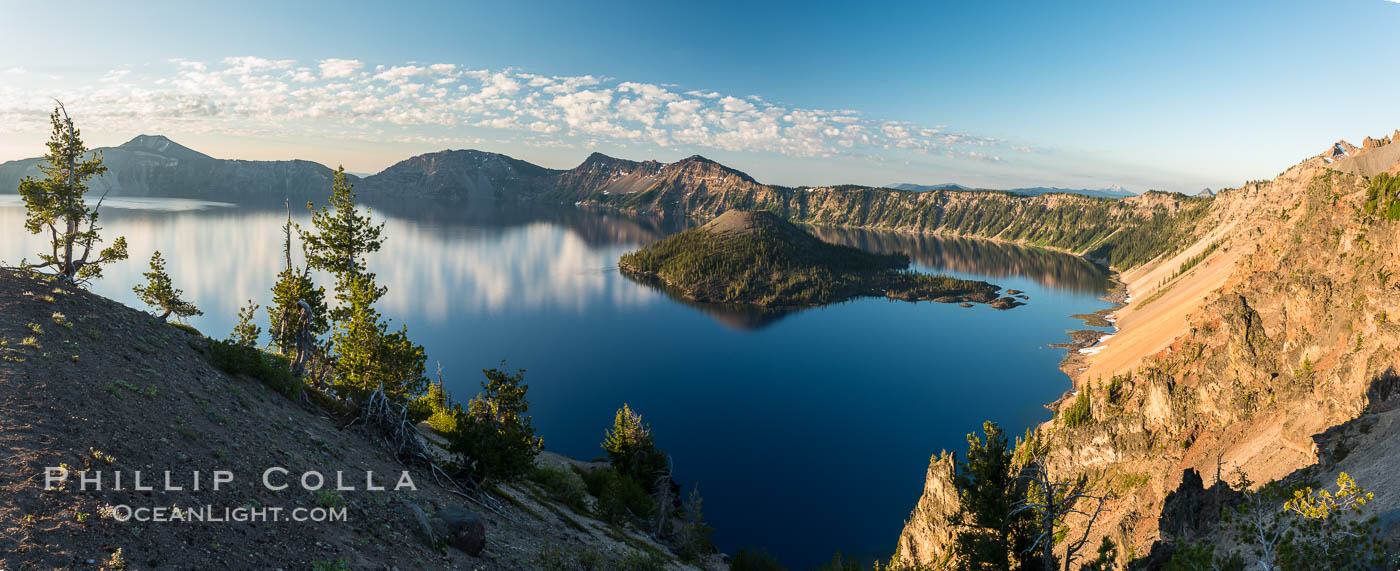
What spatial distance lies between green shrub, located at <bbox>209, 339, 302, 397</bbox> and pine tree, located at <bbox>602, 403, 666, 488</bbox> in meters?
38.9

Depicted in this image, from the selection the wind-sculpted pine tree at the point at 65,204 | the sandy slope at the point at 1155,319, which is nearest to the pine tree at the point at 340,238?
the wind-sculpted pine tree at the point at 65,204

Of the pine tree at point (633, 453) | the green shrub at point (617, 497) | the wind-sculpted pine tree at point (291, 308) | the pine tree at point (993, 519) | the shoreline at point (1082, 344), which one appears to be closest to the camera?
the pine tree at point (993, 519)

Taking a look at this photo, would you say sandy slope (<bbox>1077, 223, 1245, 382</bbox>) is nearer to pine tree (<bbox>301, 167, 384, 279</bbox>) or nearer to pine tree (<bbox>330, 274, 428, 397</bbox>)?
pine tree (<bbox>330, 274, 428, 397</bbox>)

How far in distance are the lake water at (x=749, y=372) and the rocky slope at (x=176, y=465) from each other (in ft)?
152

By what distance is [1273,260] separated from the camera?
64750 mm

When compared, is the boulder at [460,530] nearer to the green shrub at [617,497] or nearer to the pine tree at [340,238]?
the green shrub at [617,497]

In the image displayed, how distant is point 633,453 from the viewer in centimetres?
6425

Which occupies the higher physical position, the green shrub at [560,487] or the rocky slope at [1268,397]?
the rocky slope at [1268,397]

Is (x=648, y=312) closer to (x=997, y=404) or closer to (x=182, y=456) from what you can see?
(x=997, y=404)

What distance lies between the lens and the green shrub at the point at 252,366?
84.2ft

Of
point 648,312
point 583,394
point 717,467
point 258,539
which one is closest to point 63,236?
point 258,539

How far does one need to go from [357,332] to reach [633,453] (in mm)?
34173

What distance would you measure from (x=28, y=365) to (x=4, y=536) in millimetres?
9849

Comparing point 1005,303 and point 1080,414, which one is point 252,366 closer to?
point 1080,414
